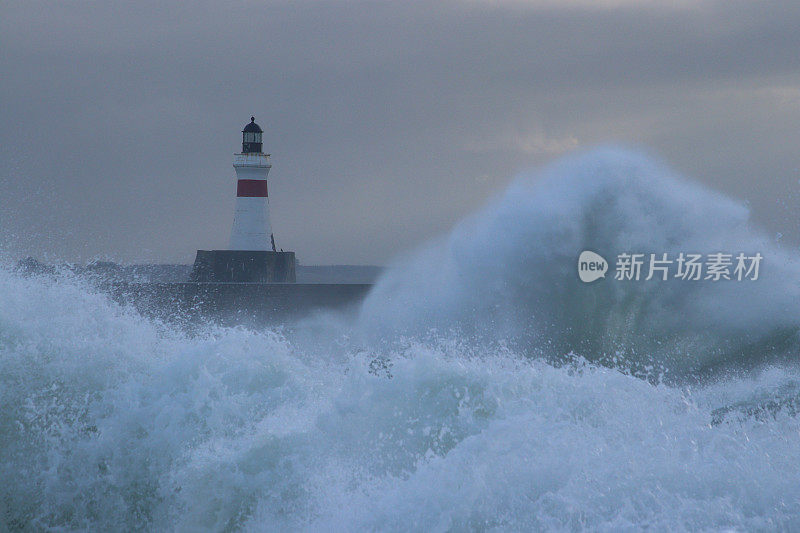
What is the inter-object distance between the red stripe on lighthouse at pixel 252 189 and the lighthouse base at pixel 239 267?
5.28 ft

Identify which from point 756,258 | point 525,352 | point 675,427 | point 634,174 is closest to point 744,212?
point 756,258

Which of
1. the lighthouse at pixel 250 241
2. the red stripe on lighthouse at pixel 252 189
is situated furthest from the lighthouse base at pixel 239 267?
the red stripe on lighthouse at pixel 252 189

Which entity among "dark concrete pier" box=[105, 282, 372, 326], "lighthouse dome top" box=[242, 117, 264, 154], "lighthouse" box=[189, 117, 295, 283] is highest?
"lighthouse dome top" box=[242, 117, 264, 154]

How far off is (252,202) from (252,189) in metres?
0.35

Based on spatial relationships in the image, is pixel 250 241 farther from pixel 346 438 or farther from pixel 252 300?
pixel 346 438

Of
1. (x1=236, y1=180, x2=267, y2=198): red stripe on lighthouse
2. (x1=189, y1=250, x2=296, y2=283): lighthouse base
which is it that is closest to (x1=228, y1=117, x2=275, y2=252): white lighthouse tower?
(x1=236, y1=180, x2=267, y2=198): red stripe on lighthouse

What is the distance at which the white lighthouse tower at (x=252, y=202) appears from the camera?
22.3 meters

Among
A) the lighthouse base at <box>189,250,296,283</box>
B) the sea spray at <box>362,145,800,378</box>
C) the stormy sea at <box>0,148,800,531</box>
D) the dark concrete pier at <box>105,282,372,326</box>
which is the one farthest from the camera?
the lighthouse base at <box>189,250,296,283</box>

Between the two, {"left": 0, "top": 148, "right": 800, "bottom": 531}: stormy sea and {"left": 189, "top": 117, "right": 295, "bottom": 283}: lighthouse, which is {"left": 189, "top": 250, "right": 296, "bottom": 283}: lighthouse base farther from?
{"left": 0, "top": 148, "right": 800, "bottom": 531}: stormy sea

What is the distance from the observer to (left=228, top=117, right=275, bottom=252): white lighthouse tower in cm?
2231

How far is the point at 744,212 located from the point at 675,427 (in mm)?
8431

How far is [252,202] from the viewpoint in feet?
73.9

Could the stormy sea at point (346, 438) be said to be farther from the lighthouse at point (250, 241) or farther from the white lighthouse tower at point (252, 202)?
the white lighthouse tower at point (252, 202)

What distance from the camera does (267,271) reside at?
21.5 metres
